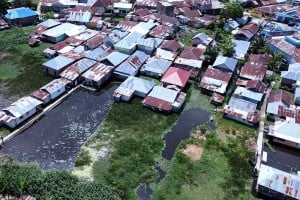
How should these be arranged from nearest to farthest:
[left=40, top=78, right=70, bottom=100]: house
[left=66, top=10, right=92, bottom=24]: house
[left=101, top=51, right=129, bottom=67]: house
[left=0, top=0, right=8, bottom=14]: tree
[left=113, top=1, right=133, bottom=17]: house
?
[left=40, top=78, right=70, bottom=100]: house, [left=101, top=51, right=129, bottom=67]: house, [left=0, top=0, right=8, bottom=14]: tree, [left=66, top=10, right=92, bottom=24]: house, [left=113, top=1, right=133, bottom=17]: house

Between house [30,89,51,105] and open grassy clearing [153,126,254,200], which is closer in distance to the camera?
open grassy clearing [153,126,254,200]

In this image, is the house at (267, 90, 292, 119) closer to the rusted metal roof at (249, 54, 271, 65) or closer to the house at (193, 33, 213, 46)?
the rusted metal roof at (249, 54, 271, 65)

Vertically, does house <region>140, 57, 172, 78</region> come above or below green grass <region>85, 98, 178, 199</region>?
above

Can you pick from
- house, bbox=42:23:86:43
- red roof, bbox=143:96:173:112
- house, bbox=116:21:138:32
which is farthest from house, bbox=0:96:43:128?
house, bbox=116:21:138:32

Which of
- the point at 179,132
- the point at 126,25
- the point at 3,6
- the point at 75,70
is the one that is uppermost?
the point at 3,6

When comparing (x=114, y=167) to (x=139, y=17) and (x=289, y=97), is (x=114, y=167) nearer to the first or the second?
(x=289, y=97)

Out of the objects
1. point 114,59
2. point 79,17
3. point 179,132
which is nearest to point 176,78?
point 179,132

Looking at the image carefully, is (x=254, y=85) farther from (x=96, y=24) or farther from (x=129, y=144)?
(x=96, y=24)
